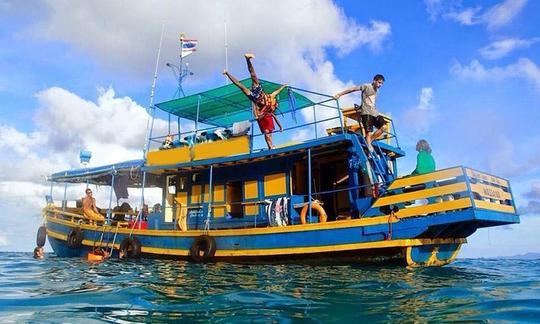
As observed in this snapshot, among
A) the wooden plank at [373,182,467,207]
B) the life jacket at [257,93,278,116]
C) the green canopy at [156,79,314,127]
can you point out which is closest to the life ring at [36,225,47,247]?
A: the green canopy at [156,79,314,127]

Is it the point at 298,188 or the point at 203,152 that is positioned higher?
the point at 203,152

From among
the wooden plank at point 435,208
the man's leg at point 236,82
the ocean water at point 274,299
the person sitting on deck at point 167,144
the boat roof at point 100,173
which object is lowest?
the ocean water at point 274,299

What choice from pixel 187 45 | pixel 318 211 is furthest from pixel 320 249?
pixel 187 45

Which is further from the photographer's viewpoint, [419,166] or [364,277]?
[419,166]

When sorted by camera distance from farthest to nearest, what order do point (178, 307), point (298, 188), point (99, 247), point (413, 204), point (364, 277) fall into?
point (99, 247) → point (298, 188) → point (413, 204) → point (364, 277) → point (178, 307)

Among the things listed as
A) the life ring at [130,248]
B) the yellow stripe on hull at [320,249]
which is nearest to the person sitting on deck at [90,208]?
the life ring at [130,248]

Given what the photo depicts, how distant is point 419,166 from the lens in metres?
9.57

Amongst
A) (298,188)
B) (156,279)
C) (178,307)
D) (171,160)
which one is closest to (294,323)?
(178,307)

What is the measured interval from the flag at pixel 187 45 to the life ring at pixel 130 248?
7.62m

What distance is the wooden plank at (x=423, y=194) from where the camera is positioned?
8.43m

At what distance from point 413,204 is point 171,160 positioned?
7.81 meters

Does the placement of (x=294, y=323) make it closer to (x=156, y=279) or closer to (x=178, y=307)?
(x=178, y=307)

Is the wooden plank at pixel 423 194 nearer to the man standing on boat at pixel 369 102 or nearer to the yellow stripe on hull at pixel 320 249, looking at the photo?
the yellow stripe on hull at pixel 320 249

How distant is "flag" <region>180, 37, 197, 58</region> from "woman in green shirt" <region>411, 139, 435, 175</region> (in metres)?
10.5
